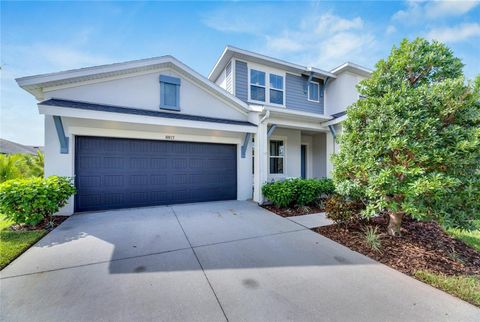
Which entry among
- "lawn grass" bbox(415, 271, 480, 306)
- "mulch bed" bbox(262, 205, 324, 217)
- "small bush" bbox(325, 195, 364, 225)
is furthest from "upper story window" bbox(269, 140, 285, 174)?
"lawn grass" bbox(415, 271, 480, 306)

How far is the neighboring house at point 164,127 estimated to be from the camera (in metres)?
5.84

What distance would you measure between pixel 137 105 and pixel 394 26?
9654 mm

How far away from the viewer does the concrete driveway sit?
85.7 inches

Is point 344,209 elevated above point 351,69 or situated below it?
below

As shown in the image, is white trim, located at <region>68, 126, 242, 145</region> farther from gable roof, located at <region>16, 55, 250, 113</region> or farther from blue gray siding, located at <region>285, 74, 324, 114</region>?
blue gray siding, located at <region>285, 74, 324, 114</region>

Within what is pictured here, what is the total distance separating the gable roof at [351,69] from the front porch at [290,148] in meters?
3.37

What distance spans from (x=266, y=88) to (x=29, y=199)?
9.21m

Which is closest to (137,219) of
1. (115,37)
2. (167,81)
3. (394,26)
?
(167,81)

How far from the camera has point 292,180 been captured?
7.43m

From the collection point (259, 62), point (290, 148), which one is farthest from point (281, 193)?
point (259, 62)

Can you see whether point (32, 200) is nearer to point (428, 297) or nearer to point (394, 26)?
point (428, 297)

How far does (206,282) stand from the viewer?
2723 millimetres

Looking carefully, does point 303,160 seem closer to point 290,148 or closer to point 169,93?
point 290,148

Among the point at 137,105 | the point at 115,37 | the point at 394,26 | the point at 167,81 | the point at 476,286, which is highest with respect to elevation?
the point at 394,26
